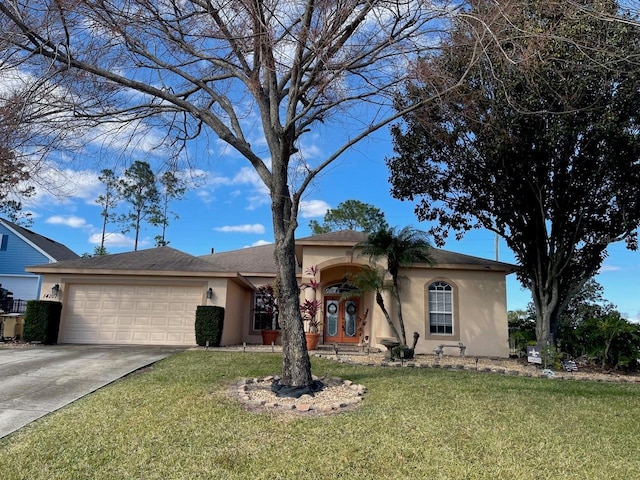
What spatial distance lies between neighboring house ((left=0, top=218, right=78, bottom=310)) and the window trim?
66.1 ft

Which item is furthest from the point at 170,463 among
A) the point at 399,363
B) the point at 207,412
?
the point at 399,363

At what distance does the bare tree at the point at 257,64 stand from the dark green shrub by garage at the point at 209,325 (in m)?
7.05

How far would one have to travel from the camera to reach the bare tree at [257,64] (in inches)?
219

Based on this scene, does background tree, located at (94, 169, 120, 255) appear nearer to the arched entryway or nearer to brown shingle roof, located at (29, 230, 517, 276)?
brown shingle roof, located at (29, 230, 517, 276)

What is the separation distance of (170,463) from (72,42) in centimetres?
549

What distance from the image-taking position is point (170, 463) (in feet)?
13.1

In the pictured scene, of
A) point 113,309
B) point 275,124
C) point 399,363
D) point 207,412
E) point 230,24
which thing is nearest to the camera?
point 207,412

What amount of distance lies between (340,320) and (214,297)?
5.04m

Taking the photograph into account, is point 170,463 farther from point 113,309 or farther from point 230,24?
point 113,309

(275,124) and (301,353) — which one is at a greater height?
(275,124)

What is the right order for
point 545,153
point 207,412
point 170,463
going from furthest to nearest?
point 545,153 → point 207,412 → point 170,463

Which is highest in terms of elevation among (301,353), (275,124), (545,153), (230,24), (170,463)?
(545,153)

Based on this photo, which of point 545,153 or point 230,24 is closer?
point 230,24

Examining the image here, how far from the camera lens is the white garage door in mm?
14273
